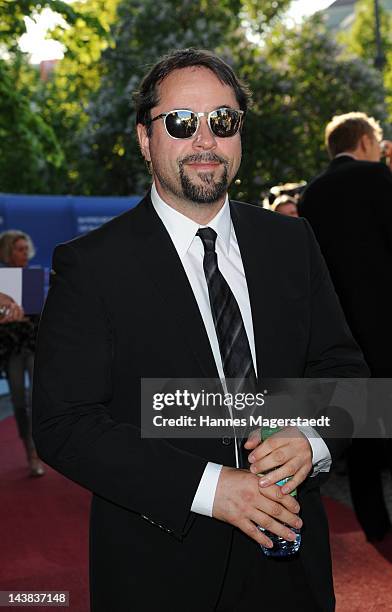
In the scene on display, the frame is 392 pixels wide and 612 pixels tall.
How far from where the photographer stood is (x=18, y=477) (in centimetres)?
863

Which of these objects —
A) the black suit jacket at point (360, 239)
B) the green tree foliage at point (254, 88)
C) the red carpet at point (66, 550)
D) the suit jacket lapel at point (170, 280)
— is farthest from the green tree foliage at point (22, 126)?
the suit jacket lapel at point (170, 280)

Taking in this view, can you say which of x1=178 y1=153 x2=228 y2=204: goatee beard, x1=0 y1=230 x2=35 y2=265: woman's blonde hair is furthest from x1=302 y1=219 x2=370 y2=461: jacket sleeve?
x1=0 y1=230 x2=35 y2=265: woman's blonde hair

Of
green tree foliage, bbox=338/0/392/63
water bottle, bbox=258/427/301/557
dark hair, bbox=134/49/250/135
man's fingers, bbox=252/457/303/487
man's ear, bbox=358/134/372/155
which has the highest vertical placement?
green tree foliage, bbox=338/0/392/63

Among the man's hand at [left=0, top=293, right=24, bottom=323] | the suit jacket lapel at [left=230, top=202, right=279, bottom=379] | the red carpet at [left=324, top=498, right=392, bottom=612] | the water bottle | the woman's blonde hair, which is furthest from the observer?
the woman's blonde hair

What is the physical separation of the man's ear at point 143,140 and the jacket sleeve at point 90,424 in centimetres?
47

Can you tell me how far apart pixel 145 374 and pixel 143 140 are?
2.34 ft

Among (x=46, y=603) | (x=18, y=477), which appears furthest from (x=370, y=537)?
(x=18, y=477)

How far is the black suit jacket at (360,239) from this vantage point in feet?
17.6

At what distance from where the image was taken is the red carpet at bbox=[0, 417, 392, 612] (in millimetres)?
5285

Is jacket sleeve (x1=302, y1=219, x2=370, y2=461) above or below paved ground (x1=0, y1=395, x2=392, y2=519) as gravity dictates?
above

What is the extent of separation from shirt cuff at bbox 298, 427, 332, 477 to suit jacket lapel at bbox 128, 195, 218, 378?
0.86 feet

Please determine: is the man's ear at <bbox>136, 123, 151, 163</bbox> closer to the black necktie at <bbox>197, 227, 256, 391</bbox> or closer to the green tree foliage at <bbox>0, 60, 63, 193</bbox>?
the black necktie at <bbox>197, 227, 256, 391</bbox>

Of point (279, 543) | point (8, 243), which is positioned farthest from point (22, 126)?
point (279, 543)

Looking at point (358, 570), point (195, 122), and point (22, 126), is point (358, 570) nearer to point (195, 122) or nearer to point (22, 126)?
point (195, 122)
